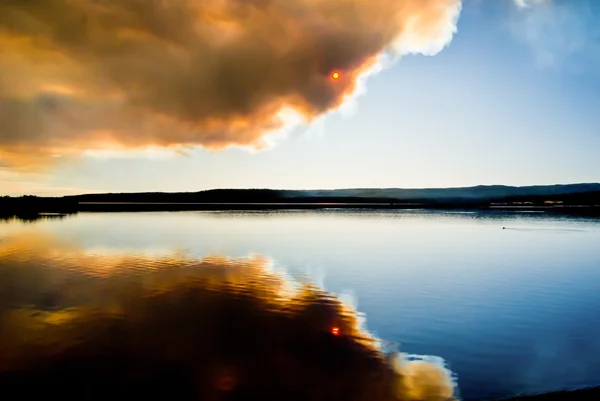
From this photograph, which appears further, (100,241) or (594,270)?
(100,241)

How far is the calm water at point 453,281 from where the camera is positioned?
12523 millimetres

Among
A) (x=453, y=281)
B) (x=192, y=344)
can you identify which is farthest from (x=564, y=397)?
(x=453, y=281)

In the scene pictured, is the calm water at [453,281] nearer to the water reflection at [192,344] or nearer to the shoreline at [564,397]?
the water reflection at [192,344]

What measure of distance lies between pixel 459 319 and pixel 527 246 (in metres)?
27.1

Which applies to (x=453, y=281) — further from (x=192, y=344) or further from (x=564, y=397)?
(x=564, y=397)

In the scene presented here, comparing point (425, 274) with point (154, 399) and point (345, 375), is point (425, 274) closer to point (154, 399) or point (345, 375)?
point (345, 375)

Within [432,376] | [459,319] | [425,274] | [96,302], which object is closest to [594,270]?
[425,274]

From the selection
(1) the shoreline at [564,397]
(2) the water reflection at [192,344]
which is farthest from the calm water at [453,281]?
(1) the shoreline at [564,397]

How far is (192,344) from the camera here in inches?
539

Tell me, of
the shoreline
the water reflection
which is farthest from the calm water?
the shoreline

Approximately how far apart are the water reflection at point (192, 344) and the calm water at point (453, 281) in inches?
46.4

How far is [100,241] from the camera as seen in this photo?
140ft

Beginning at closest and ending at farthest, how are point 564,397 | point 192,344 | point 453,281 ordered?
point 564,397 → point 192,344 → point 453,281

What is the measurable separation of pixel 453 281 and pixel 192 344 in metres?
14.8
